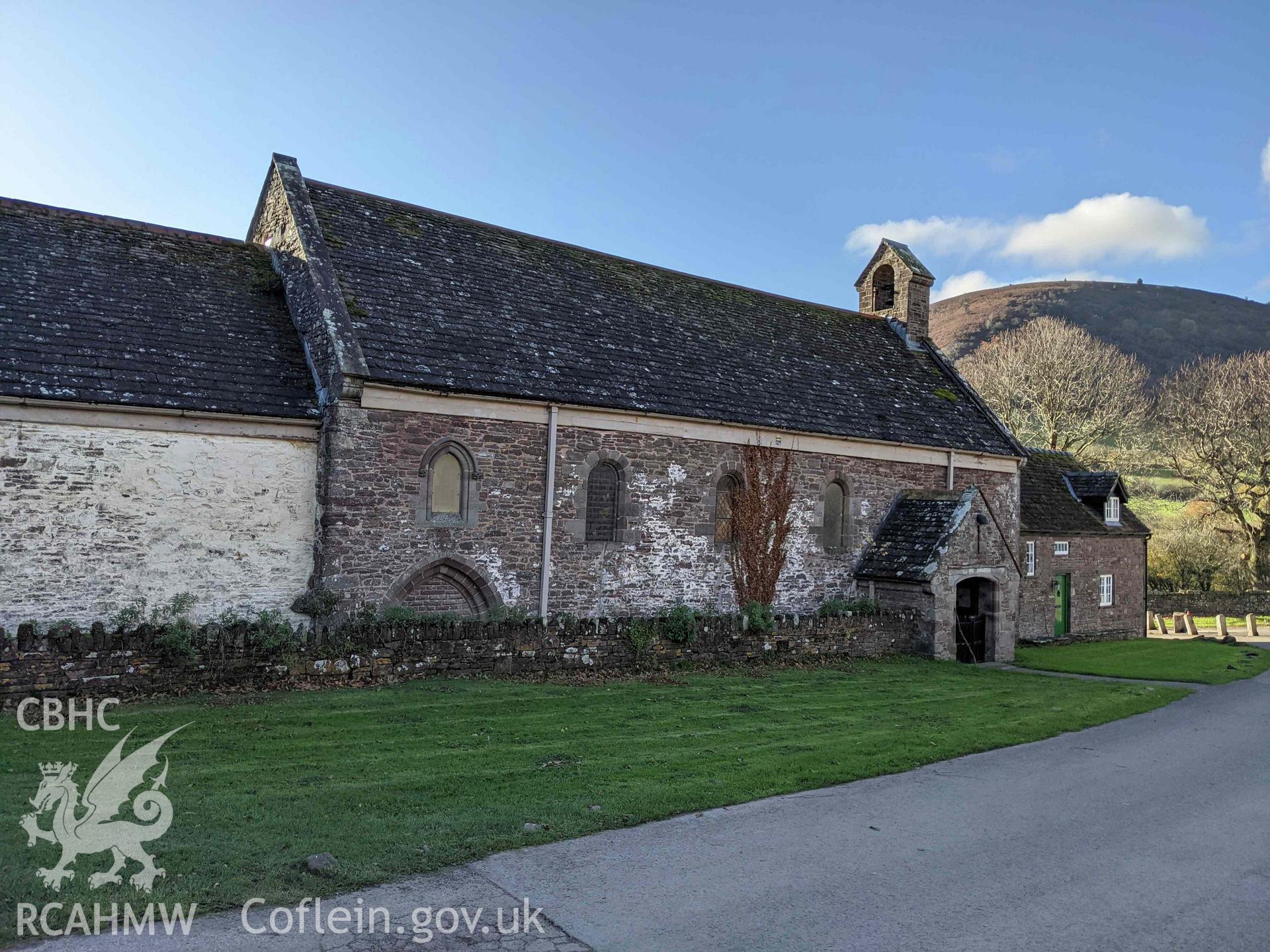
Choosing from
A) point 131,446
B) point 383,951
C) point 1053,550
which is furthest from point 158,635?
point 1053,550

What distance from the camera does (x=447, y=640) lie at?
14422 mm

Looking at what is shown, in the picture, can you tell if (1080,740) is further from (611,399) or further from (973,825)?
(611,399)

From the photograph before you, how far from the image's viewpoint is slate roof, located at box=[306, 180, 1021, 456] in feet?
56.3

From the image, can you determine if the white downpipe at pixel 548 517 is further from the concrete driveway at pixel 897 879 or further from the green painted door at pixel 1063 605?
the green painted door at pixel 1063 605

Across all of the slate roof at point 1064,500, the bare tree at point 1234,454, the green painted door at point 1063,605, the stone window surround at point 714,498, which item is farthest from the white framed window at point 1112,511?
the stone window surround at point 714,498

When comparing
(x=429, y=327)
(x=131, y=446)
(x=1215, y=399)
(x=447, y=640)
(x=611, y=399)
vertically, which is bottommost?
(x=447, y=640)

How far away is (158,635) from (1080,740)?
13899 mm

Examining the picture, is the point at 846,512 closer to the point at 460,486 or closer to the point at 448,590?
the point at 460,486

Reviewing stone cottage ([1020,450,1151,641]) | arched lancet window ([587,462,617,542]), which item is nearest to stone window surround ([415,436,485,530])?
arched lancet window ([587,462,617,542])

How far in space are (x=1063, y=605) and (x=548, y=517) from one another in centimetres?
2150

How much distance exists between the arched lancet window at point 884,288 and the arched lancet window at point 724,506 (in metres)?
13.5

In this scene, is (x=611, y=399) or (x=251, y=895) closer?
(x=251, y=895)

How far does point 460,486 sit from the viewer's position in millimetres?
16766

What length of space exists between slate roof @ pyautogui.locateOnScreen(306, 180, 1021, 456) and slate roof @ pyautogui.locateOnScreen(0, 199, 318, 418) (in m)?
1.89
